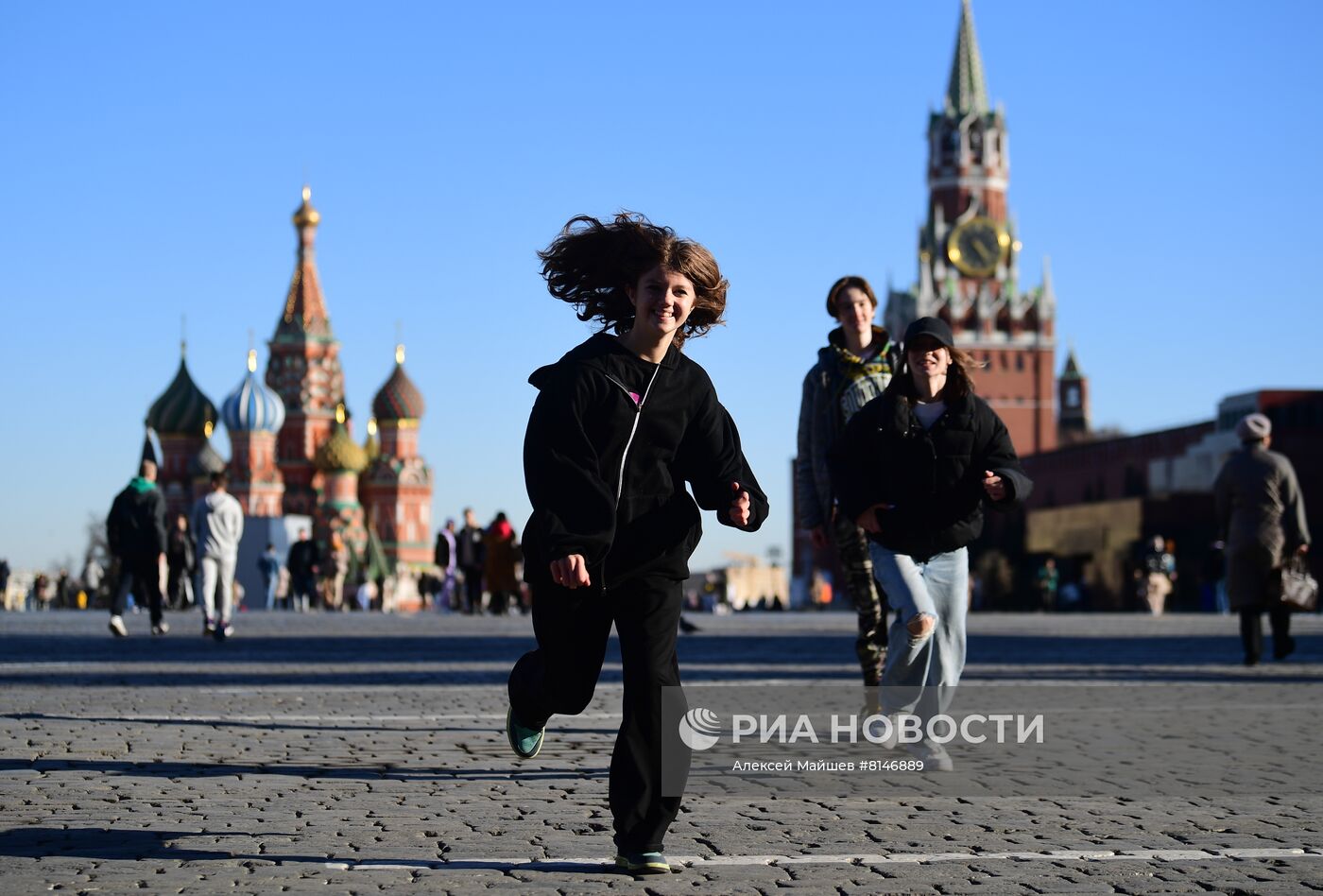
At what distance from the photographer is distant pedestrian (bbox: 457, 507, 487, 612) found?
1241 inches

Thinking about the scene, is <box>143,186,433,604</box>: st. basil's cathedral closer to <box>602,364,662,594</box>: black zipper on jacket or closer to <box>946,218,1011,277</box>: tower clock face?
<box>946,218,1011,277</box>: tower clock face

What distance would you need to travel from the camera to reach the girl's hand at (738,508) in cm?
544

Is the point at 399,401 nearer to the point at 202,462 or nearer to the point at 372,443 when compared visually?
the point at 372,443

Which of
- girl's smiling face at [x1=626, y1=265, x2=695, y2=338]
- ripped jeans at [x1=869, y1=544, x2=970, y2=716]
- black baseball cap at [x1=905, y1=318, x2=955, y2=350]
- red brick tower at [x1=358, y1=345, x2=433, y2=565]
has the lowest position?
ripped jeans at [x1=869, y1=544, x2=970, y2=716]

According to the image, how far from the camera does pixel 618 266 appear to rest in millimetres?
5660

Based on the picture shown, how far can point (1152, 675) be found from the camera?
46.5 ft

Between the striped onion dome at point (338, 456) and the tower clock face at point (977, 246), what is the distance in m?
38.4

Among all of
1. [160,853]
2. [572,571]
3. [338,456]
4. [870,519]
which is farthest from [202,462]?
[572,571]

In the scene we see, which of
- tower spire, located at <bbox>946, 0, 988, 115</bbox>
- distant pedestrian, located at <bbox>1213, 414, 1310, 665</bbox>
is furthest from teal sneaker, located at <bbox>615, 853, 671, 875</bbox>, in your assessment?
tower spire, located at <bbox>946, 0, 988, 115</bbox>

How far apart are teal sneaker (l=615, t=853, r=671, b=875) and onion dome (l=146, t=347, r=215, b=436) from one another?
112m

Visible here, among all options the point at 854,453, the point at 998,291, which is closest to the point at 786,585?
the point at 998,291

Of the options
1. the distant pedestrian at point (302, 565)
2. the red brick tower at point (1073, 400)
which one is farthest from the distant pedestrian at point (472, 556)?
the red brick tower at point (1073, 400)

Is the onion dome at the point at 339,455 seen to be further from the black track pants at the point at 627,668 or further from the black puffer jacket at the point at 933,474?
the black track pants at the point at 627,668

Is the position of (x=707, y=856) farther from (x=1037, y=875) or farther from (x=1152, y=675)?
(x=1152, y=675)
